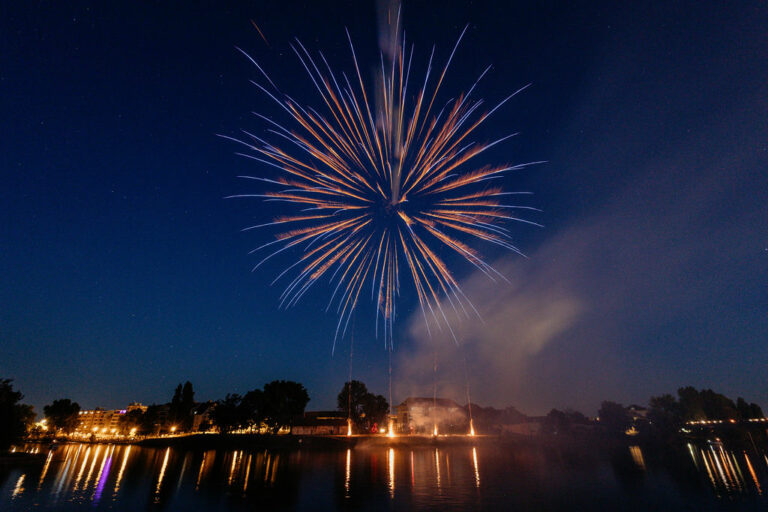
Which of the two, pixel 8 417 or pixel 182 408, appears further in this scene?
pixel 182 408

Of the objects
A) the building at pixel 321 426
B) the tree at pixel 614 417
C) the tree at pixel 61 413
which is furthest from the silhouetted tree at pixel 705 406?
the tree at pixel 61 413

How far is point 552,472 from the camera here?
44.4 meters

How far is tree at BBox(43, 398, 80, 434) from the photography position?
117 meters

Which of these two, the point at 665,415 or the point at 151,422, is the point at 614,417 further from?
the point at 151,422

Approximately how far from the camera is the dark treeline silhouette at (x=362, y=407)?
319 feet

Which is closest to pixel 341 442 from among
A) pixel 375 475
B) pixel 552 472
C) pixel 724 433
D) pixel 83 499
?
pixel 375 475

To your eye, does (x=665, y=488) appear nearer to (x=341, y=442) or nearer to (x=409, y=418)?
(x=341, y=442)

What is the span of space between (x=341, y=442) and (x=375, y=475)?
40107mm

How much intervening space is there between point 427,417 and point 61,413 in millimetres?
123049

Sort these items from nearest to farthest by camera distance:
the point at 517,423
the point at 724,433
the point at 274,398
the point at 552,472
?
the point at 552,472
the point at 274,398
the point at 724,433
the point at 517,423

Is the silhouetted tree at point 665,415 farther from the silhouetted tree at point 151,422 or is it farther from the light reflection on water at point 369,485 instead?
the silhouetted tree at point 151,422

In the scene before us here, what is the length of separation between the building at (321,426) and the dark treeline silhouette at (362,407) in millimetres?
2979

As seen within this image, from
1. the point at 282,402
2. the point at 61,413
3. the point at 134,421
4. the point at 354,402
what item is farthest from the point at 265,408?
the point at 61,413

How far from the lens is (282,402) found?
89750 mm
